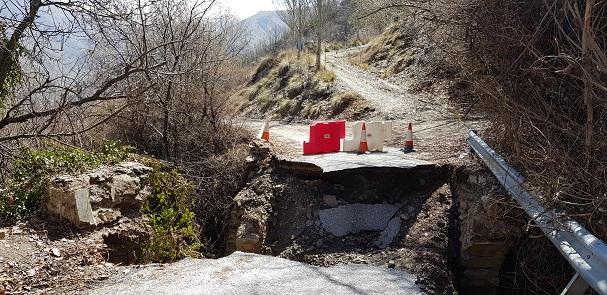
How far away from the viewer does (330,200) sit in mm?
7844

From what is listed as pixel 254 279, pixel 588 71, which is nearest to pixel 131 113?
pixel 254 279

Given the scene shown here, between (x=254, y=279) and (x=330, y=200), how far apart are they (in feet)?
10.4

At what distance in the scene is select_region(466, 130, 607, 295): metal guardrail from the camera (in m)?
2.76

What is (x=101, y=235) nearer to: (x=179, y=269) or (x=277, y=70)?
(x=179, y=269)

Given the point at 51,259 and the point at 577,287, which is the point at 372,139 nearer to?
the point at 51,259

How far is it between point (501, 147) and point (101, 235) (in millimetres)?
5303

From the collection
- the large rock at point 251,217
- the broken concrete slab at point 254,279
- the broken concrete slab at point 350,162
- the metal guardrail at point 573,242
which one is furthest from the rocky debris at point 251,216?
the metal guardrail at point 573,242

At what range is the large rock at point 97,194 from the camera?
5957mm

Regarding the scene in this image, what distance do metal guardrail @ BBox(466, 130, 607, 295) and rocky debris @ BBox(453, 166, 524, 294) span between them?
1.11 meters

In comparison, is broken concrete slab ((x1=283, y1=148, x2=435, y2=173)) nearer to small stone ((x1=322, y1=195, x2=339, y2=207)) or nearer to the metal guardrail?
small stone ((x1=322, y1=195, x2=339, y2=207))

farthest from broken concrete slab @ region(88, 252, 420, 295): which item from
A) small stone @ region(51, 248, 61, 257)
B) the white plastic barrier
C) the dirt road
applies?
the white plastic barrier

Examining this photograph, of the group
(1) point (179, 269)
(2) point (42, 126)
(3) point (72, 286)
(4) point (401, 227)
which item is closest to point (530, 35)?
(4) point (401, 227)

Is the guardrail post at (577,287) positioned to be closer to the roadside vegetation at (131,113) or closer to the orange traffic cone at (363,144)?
the roadside vegetation at (131,113)

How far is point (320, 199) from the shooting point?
26.0 feet
